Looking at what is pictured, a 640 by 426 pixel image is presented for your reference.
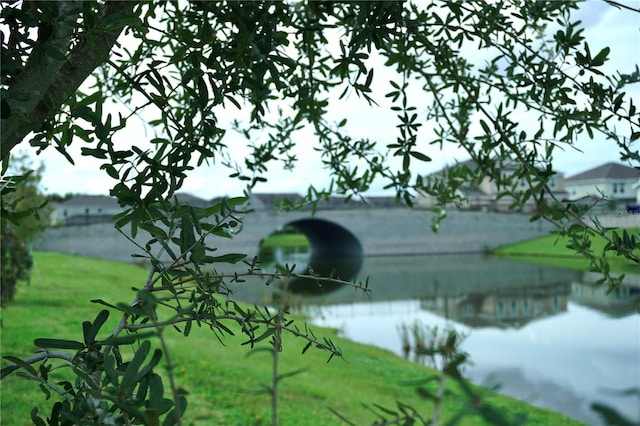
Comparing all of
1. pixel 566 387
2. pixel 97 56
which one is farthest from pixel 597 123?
pixel 566 387

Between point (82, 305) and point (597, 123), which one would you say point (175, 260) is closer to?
point (597, 123)

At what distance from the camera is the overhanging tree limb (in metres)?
1.39

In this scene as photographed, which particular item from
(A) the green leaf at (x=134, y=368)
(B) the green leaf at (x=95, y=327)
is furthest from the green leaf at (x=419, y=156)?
(A) the green leaf at (x=134, y=368)

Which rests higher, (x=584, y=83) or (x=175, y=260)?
(x=584, y=83)

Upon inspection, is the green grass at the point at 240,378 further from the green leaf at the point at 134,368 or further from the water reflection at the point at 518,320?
the green leaf at the point at 134,368

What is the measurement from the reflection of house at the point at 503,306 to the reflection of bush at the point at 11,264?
37.7ft

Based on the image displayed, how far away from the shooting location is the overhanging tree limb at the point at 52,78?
1389mm

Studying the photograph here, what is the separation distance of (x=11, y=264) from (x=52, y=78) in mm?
13200

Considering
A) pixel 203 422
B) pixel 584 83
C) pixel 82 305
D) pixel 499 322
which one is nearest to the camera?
pixel 584 83

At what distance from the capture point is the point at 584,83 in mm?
2375

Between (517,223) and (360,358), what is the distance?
33.8 metres

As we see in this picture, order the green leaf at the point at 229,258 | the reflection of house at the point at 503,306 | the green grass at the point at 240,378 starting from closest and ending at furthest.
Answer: the green leaf at the point at 229,258, the green grass at the point at 240,378, the reflection of house at the point at 503,306

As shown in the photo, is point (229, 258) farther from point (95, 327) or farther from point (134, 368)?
point (134, 368)

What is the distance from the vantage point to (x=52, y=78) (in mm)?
1451
